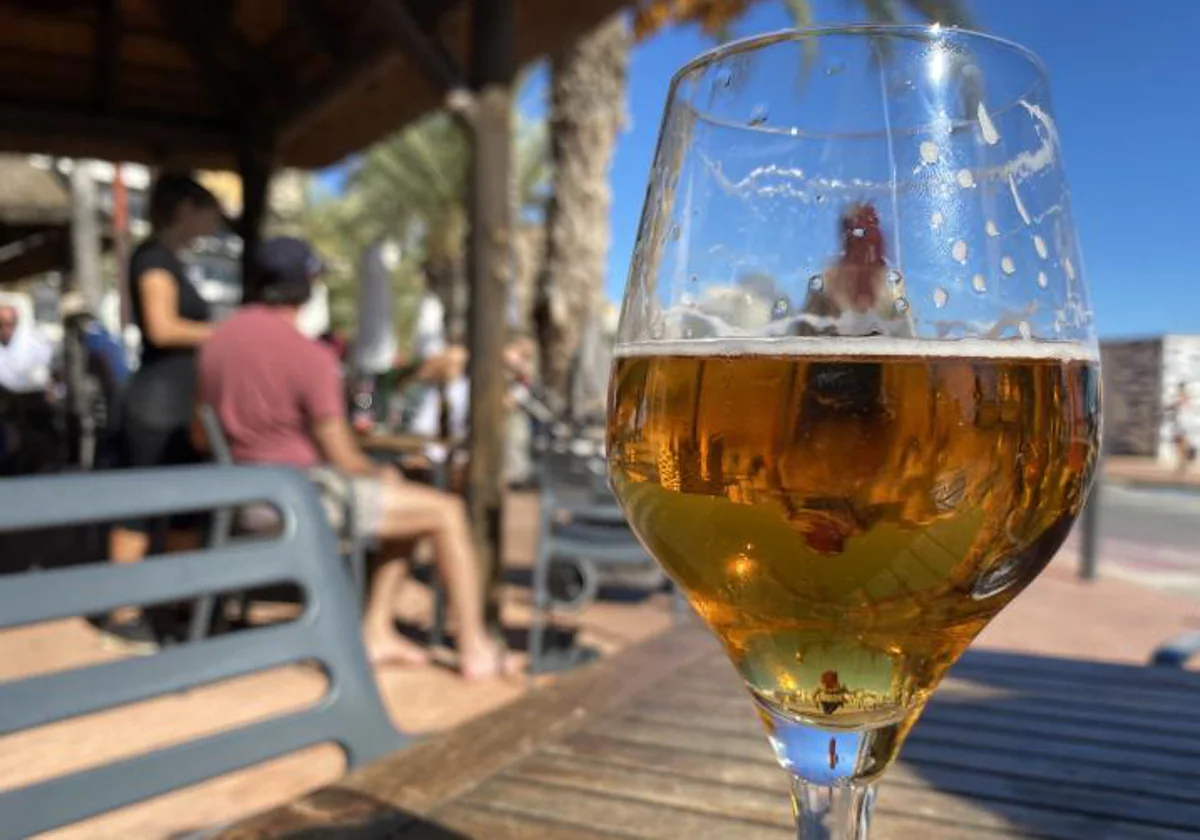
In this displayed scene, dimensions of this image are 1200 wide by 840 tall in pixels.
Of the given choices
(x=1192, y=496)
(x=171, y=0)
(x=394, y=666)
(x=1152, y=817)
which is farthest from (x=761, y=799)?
(x=1192, y=496)

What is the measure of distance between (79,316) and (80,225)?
2581mm

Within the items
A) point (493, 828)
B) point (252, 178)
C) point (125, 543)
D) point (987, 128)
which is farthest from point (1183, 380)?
point (252, 178)

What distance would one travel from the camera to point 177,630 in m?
4.20

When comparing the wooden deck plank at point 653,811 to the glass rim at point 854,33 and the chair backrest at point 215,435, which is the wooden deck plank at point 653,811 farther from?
the chair backrest at point 215,435

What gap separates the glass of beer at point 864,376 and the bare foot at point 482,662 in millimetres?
3510

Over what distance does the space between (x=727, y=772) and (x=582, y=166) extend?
10.4 m

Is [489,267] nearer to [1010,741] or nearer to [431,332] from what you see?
[1010,741]

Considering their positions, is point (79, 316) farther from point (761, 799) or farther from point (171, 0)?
point (761, 799)

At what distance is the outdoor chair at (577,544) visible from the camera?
4.05 metres

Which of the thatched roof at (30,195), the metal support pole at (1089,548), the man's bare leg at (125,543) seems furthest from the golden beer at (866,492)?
the thatched roof at (30,195)

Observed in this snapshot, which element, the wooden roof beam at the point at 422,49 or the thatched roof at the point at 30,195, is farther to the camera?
the thatched roof at the point at 30,195

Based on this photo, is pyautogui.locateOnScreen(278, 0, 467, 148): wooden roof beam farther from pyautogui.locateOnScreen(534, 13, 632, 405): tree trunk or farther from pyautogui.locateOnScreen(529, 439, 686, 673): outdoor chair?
pyautogui.locateOnScreen(534, 13, 632, 405): tree trunk

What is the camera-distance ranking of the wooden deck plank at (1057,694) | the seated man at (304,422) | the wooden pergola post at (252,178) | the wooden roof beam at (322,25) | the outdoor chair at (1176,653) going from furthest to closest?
the wooden pergola post at (252,178)
the wooden roof beam at (322,25)
the seated man at (304,422)
the outdoor chair at (1176,653)
the wooden deck plank at (1057,694)

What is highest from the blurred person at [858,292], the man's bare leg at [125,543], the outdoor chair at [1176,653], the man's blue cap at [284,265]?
the man's blue cap at [284,265]
